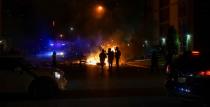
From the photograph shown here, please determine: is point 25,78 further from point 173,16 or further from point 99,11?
point 99,11

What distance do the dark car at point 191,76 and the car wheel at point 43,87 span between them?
170 inches

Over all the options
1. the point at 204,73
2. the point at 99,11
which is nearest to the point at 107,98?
the point at 204,73

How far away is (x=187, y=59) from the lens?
14.0m

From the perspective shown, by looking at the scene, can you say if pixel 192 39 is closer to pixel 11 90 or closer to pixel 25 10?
pixel 25 10

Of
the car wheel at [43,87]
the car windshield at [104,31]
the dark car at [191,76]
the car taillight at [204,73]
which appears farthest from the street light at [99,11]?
the car taillight at [204,73]

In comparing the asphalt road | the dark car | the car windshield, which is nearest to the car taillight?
the dark car

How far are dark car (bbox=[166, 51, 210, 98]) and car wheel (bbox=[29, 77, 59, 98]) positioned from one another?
4.31 meters

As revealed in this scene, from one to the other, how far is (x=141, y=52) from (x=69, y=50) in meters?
9.34

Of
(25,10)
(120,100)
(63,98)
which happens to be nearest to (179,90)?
(120,100)

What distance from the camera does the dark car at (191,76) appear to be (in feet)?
44.3

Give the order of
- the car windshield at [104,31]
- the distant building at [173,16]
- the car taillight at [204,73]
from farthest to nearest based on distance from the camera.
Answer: the distant building at [173,16] → the car windshield at [104,31] → the car taillight at [204,73]

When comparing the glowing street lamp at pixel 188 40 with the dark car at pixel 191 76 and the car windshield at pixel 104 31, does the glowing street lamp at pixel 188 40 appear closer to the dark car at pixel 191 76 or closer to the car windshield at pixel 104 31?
the car windshield at pixel 104 31

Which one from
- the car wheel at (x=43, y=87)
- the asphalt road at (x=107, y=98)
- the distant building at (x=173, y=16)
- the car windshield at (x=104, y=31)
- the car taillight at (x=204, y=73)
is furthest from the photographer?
the distant building at (x=173, y=16)

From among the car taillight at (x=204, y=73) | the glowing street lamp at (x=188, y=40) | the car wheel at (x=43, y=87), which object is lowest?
the car wheel at (x=43, y=87)
